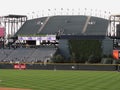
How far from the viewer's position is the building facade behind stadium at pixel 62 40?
69188 millimetres

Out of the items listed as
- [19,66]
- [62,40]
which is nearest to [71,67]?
[19,66]

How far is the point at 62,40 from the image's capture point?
7331 cm

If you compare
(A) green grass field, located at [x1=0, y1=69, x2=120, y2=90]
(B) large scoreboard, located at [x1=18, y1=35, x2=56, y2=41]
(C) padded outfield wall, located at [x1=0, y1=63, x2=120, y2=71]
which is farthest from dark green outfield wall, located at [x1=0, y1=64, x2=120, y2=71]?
(B) large scoreboard, located at [x1=18, y1=35, x2=56, y2=41]

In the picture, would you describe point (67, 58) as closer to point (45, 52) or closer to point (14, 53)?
point (45, 52)

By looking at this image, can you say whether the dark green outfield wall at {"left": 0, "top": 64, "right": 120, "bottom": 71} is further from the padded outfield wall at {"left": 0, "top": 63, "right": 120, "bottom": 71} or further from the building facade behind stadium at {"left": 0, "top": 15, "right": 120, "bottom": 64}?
the building facade behind stadium at {"left": 0, "top": 15, "right": 120, "bottom": 64}

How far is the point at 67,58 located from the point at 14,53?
11.0m

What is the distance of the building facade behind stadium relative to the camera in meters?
69.2

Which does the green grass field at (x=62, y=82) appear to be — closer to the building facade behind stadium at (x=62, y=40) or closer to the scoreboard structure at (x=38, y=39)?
the building facade behind stadium at (x=62, y=40)

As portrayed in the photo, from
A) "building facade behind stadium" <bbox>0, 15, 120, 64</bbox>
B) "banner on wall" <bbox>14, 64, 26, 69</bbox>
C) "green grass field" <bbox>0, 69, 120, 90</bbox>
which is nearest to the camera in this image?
"green grass field" <bbox>0, 69, 120, 90</bbox>

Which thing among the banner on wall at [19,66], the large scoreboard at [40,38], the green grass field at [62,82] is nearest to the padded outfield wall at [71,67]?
the banner on wall at [19,66]

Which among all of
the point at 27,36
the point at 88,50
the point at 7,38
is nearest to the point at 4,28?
the point at 7,38

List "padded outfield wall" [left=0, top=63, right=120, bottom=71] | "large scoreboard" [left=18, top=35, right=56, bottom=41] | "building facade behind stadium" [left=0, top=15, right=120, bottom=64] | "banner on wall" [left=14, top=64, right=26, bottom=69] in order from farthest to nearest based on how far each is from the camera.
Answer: "large scoreboard" [left=18, top=35, right=56, bottom=41] < "building facade behind stadium" [left=0, top=15, right=120, bottom=64] < "banner on wall" [left=14, top=64, right=26, bottom=69] < "padded outfield wall" [left=0, top=63, right=120, bottom=71]

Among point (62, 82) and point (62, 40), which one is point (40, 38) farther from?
point (62, 82)

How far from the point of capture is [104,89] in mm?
22312
